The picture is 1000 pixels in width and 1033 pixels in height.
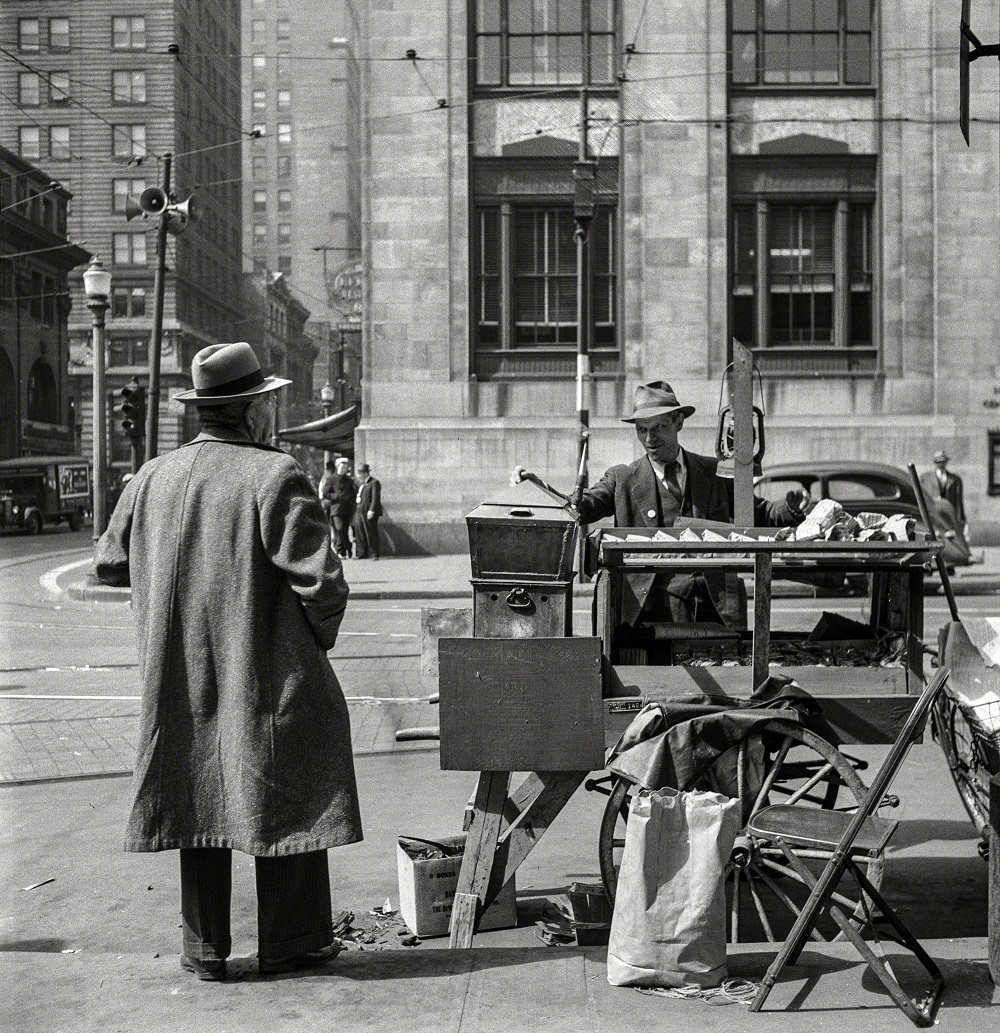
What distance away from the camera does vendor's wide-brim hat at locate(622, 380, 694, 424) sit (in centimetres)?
629

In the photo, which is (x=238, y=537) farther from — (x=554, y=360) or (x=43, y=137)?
(x=43, y=137)

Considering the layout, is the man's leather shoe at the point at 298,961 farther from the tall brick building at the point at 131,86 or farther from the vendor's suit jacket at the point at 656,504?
the tall brick building at the point at 131,86

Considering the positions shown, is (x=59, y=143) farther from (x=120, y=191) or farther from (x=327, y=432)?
(x=120, y=191)

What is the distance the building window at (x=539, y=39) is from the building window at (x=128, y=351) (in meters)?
52.9

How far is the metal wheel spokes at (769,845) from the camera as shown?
4.75 meters

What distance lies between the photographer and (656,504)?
6.59m

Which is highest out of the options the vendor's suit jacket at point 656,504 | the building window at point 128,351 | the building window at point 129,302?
the building window at point 129,302

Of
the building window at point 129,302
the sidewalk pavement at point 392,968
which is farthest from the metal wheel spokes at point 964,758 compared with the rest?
the building window at point 129,302

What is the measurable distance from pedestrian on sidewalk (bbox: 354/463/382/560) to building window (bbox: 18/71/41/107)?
8.80 m

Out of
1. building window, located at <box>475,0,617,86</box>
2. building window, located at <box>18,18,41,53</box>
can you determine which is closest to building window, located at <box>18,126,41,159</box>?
building window, located at <box>18,18,41,53</box>

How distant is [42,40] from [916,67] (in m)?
15.8

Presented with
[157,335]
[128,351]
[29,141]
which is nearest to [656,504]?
[157,335]

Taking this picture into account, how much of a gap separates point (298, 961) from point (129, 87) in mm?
23059

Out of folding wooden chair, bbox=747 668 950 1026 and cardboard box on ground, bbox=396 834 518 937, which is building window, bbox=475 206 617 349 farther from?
folding wooden chair, bbox=747 668 950 1026
